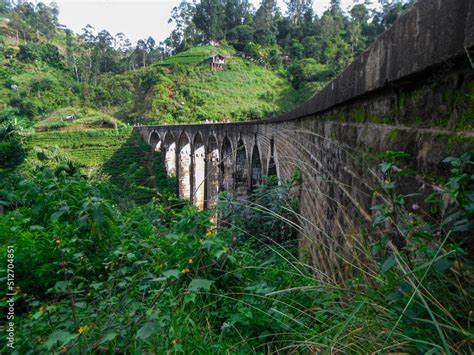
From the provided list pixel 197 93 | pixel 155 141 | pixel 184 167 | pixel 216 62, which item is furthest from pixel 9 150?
pixel 216 62

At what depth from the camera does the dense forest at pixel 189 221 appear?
1.13 m

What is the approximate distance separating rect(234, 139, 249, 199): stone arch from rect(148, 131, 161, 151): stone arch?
17.6 meters

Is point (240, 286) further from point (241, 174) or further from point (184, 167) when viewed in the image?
point (184, 167)

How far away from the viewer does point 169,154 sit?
30.4m

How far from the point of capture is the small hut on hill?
56675 millimetres

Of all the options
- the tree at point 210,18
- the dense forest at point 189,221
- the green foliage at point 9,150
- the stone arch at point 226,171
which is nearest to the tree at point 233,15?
the dense forest at point 189,221

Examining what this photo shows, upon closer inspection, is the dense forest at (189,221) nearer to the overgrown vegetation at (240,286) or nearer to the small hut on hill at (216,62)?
the overgrown vegetation at (240,286)

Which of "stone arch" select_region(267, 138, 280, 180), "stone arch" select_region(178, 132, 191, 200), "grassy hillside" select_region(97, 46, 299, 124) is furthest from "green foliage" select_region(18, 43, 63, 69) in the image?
"stone arch" select_region(267, 138, 280, 180)

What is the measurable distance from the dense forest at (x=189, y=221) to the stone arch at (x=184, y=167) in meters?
1.16

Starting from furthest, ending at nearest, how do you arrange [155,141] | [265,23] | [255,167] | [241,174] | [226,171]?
1. [265,23]
2. [155,141]
3. [226,171]
4. [241,174]
5. [255,167]

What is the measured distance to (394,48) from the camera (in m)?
1.56

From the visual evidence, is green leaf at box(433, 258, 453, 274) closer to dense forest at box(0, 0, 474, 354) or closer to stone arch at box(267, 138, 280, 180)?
dense forest at box(0, 0, 474, 354)

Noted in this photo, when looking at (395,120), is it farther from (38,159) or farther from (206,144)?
(38,159)

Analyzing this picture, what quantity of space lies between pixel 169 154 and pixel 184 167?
4486 mm
